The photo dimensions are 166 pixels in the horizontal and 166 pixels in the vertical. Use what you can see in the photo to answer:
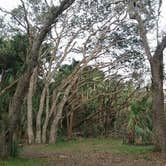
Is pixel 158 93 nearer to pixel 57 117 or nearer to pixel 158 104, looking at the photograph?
pixel 158 104

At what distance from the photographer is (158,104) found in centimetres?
1509

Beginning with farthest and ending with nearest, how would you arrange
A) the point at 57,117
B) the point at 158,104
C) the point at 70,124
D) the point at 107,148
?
the point at 70,124 → the point at 57,117 → the point at 107,148 → the point at 158,104

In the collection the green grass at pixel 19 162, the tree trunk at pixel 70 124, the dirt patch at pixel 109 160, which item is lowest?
the dirt patch at pixel 109 160

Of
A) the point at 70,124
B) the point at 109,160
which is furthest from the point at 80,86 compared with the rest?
the point at 109,160

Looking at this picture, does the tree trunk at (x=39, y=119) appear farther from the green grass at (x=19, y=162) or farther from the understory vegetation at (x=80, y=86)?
the green grass at (x=19, y=162)

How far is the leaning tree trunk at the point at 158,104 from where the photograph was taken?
1491 centimetres

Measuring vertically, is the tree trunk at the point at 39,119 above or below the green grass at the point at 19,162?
above

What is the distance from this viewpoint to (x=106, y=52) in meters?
24.1

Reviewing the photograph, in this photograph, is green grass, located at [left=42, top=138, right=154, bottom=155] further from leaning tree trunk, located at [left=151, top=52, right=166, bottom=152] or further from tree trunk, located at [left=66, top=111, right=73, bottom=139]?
tree trunk, located at [left=66, top=111, right=73, bottom=139]

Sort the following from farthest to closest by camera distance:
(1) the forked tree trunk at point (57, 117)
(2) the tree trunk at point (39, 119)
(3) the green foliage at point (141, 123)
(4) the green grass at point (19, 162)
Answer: (1) the forked tree trunk at point (57, 117) < (2) the tree trunk at point (39, 119) < (3) the green foliage at point (141, 123) < (4) the green grass at point (19, 162)

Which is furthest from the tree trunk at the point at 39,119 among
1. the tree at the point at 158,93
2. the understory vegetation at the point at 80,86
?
the tree at the point at 158,93

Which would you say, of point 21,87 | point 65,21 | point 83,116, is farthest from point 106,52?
point 21,87

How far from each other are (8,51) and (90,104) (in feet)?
22.7

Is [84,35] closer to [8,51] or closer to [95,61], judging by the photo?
[95,61]
